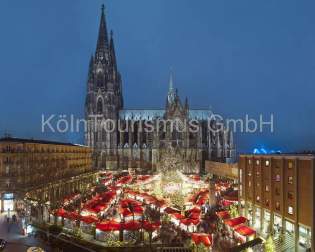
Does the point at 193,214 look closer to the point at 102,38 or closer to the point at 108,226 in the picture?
the point at 108,226

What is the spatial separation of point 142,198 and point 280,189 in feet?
84.6

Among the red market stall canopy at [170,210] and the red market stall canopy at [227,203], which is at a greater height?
the red market stall canopy at [170,210]

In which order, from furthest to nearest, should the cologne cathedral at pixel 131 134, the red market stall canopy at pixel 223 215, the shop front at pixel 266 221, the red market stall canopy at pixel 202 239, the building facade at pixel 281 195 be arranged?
the cologne cathedral at pixel 131 134, the red market stall canopy at pixel 223 215, the shop front at pixel 266 221, the red market stall canopy at pixel 202 239, the building facade at pixel 281 195

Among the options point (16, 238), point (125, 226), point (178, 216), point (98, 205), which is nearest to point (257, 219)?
point (178, 216)

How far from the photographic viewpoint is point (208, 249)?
33125mm

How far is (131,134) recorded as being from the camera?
126 metres

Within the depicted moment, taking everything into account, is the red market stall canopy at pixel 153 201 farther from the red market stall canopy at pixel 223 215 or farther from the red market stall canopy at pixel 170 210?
the red market stall canopy at pixel 223 215

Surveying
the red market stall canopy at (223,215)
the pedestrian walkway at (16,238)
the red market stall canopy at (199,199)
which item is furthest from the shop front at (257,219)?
the pedestrian walkway at (16,238)

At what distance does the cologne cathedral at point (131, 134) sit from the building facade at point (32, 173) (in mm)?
37789

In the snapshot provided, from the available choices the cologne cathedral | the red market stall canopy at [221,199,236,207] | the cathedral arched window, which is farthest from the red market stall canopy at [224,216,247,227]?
the cathedral arched window

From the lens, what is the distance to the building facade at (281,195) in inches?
1248

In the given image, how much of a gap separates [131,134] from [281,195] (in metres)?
91.7

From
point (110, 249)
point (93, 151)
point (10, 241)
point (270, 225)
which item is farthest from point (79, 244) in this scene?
point (93, 151)

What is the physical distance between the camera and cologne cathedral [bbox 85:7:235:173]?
12162cm
